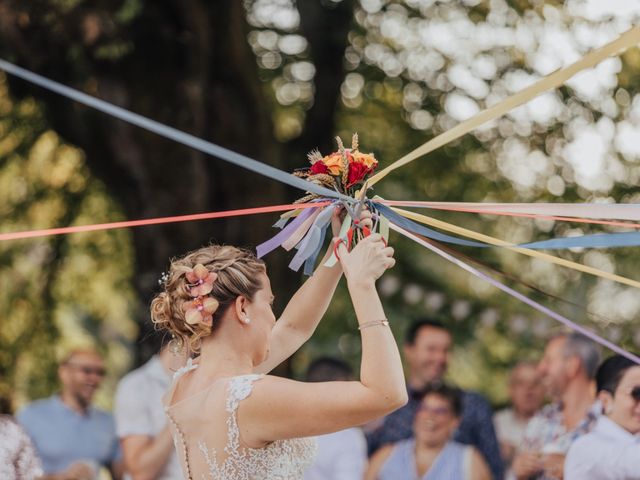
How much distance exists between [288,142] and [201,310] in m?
5.86

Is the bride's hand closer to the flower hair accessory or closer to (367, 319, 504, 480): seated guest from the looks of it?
the flower hair accessory

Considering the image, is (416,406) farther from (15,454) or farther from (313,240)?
(313,240)

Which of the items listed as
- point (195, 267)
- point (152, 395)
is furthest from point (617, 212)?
point (152, 395)

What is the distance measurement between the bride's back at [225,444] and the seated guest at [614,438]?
1723mm

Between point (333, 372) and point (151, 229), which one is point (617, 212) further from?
point (151, 229)

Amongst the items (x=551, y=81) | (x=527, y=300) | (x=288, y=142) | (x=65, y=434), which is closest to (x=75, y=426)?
(x=65, y=434)

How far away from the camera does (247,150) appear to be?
8.35m

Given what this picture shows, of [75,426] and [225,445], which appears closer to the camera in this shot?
[225,445]

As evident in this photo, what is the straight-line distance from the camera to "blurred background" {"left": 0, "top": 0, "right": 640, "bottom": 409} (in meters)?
8.12

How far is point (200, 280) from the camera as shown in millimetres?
3494

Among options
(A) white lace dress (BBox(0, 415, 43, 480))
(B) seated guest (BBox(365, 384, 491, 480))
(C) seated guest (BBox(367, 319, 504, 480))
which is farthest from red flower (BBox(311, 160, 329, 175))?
(C) seated guest (BBox(367, 319, 504, 480))

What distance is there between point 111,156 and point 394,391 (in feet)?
19.1

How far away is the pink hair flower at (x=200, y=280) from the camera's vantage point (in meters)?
3.46

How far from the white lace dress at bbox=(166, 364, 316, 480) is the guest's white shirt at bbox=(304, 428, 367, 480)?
318 cm
